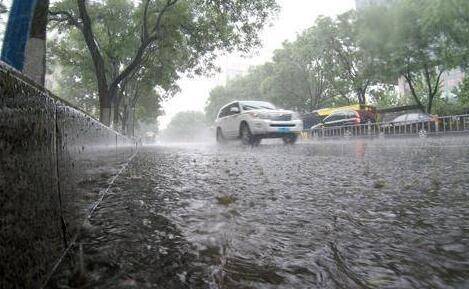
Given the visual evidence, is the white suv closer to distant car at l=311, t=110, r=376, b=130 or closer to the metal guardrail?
the metal guardrail

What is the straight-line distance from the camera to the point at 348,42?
1335 inches

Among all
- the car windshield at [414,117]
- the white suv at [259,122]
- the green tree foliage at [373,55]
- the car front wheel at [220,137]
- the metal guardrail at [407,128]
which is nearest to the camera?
the white suv at [259,122]

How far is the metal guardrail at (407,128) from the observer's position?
19.5 meters

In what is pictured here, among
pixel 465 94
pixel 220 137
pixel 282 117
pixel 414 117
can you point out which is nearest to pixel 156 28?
pixel 220 137

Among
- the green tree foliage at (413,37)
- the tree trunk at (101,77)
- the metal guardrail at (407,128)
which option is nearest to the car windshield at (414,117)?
the metal guardrail at (407,128)

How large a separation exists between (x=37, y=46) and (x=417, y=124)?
18.9 m

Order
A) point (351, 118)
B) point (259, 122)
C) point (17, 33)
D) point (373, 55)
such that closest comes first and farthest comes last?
point (17, 33) → point (259, 122) → point (373, 55) → point (351, 118)

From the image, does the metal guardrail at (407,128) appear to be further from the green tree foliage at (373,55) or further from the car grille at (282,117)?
the car grille at (282,117)

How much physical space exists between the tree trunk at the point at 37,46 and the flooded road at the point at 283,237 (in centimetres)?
601

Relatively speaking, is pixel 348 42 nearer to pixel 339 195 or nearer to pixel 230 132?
pixel 230 132

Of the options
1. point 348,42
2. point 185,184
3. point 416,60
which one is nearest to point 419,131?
point 416,60

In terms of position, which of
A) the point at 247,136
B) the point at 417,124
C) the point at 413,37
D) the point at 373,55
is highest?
the point at 413,37

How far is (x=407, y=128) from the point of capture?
75.4ft

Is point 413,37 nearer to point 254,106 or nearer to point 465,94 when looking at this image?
point 465,94
